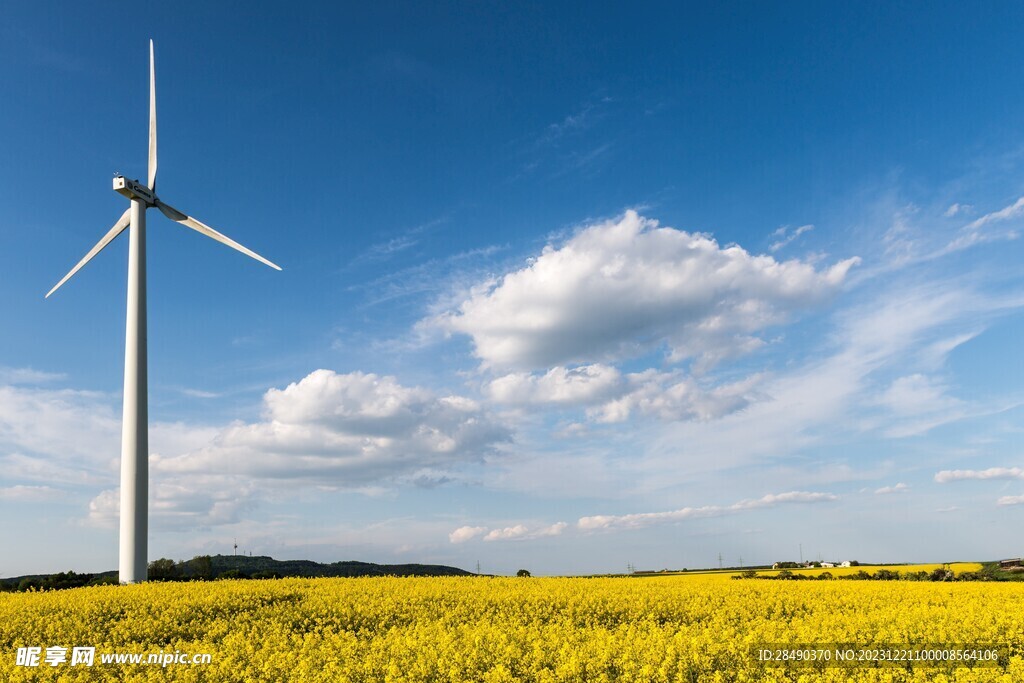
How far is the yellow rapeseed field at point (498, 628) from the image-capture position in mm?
13828

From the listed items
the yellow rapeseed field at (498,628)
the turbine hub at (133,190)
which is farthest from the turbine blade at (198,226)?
the yellow rapeseed field at (498,628)

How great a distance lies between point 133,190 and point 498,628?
136 ft

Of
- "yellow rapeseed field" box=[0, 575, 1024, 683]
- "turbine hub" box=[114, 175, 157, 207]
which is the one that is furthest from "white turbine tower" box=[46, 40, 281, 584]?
"yellow rapeseed field" box=[0, 575, 1024, 683]

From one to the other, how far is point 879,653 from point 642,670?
6.39 metres

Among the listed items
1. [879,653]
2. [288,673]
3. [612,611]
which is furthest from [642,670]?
[612,611]

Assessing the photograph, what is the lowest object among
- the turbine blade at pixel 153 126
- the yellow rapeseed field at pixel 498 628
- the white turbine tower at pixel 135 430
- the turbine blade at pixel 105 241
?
the yellow rapeseed field at pixel 498 628

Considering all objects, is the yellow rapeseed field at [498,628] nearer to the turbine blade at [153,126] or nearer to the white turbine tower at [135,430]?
the white turbine tower at [135,430]

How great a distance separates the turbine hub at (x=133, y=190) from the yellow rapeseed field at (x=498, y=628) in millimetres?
27007

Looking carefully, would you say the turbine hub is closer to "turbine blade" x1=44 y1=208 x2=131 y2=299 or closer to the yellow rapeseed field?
"turbine blade" x1=44 y1=208 x2=131 y2=299

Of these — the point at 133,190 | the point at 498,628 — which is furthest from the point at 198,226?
the point at 498,628

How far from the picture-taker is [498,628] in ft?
59.6

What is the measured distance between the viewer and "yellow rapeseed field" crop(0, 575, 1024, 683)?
13828 mm

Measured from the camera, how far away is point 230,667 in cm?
1552

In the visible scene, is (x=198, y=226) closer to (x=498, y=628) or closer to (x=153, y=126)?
(x=153, y=126)
